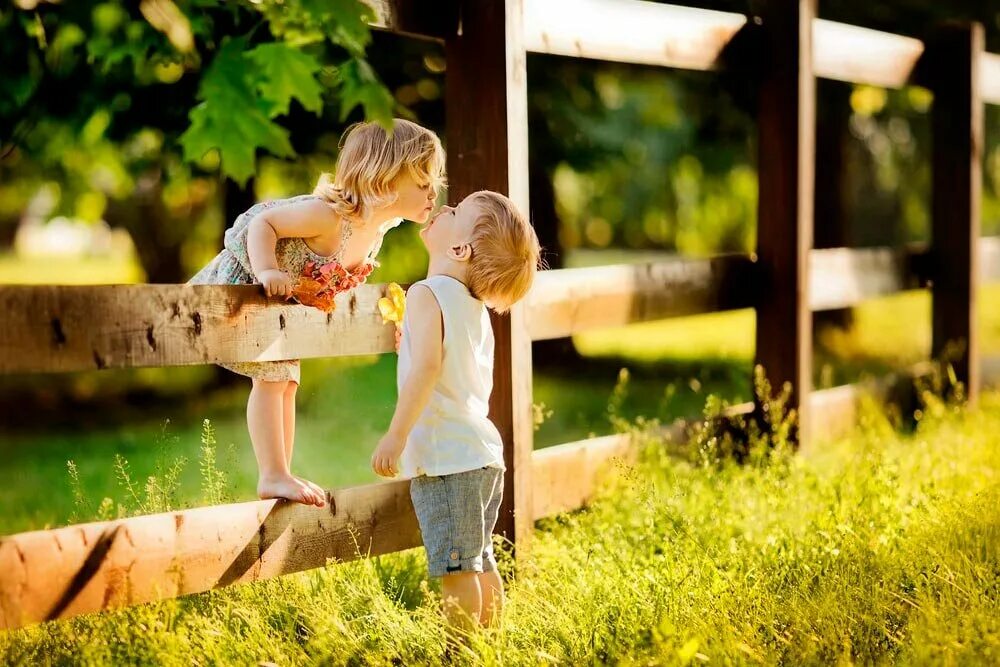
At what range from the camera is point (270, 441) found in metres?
3.82

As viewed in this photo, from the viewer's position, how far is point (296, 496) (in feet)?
12.1

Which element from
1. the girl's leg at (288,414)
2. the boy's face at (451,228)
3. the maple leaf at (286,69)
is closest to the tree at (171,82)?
the maple leaf at (286,69)

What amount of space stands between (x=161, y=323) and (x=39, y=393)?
695 centimetres

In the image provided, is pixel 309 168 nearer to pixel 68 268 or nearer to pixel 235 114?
pixel 235 114

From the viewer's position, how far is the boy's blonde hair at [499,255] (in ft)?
11.5

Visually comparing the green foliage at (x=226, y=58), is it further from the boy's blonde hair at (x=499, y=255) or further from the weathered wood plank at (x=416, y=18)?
the boy's blonde hair at (x=499, y=255)

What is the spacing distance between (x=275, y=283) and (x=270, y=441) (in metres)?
0.57

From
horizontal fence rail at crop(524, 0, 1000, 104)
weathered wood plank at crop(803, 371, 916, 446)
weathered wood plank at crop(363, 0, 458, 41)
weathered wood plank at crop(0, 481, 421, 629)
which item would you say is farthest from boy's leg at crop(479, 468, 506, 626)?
weathered wood plank at crop(803, 371, 916, 446)

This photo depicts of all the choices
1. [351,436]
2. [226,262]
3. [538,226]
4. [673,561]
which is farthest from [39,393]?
[673,561]

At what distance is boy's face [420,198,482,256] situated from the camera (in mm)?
3521

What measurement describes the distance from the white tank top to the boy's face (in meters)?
0.11

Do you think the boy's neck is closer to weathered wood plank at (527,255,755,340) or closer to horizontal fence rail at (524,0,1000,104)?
weathered wood plank at (527,255,755,340)

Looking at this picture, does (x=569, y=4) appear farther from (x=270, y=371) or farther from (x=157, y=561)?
(x=157, y=561)

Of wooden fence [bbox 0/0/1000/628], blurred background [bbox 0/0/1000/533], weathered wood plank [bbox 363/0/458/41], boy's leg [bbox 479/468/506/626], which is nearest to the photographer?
wooden fence [bbox 0/0/1000/628]
